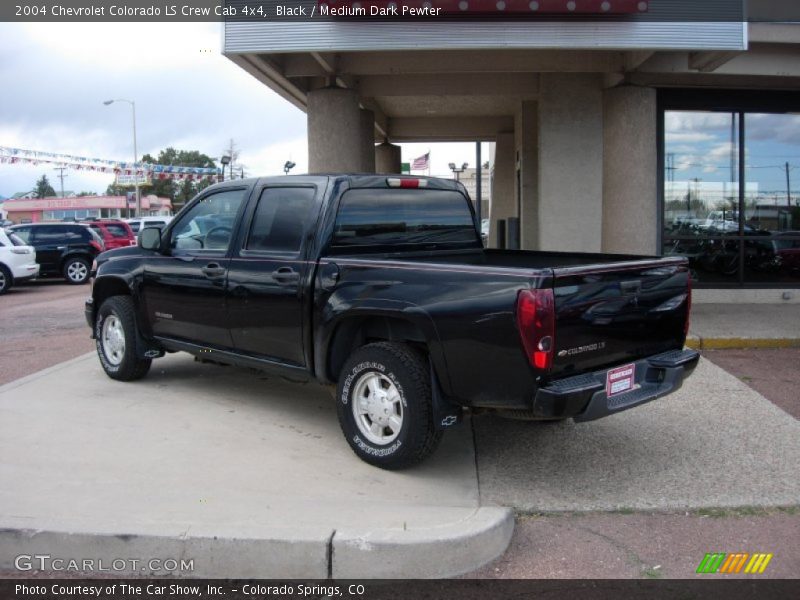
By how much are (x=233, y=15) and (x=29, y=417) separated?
5.55 metres

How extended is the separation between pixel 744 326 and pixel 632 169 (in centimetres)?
258

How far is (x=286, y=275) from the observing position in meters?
5.28

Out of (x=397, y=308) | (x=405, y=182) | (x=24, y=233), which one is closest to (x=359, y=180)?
(x=405, y=182)

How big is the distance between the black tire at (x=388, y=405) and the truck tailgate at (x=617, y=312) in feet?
2.77

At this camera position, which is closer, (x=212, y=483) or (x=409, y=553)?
(x=409, y=553)

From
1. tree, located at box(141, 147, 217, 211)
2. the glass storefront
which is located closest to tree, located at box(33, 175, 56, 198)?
tree, located at box(141, 147, 217, 211)

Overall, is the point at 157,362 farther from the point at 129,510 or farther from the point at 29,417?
the point at 129,510

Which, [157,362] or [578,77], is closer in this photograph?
[157,362]

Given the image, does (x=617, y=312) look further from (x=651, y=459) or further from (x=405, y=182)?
(x=405, y=182)

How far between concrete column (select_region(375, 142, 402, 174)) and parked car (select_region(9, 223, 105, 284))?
8.07 meters

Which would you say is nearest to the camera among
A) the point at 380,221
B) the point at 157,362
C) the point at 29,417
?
the point at 380,221

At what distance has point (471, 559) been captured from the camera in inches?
149

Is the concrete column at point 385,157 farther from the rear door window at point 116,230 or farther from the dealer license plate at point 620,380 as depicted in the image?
the dealer license plate at point 620,380

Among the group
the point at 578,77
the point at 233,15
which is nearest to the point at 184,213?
the point at 233,15
